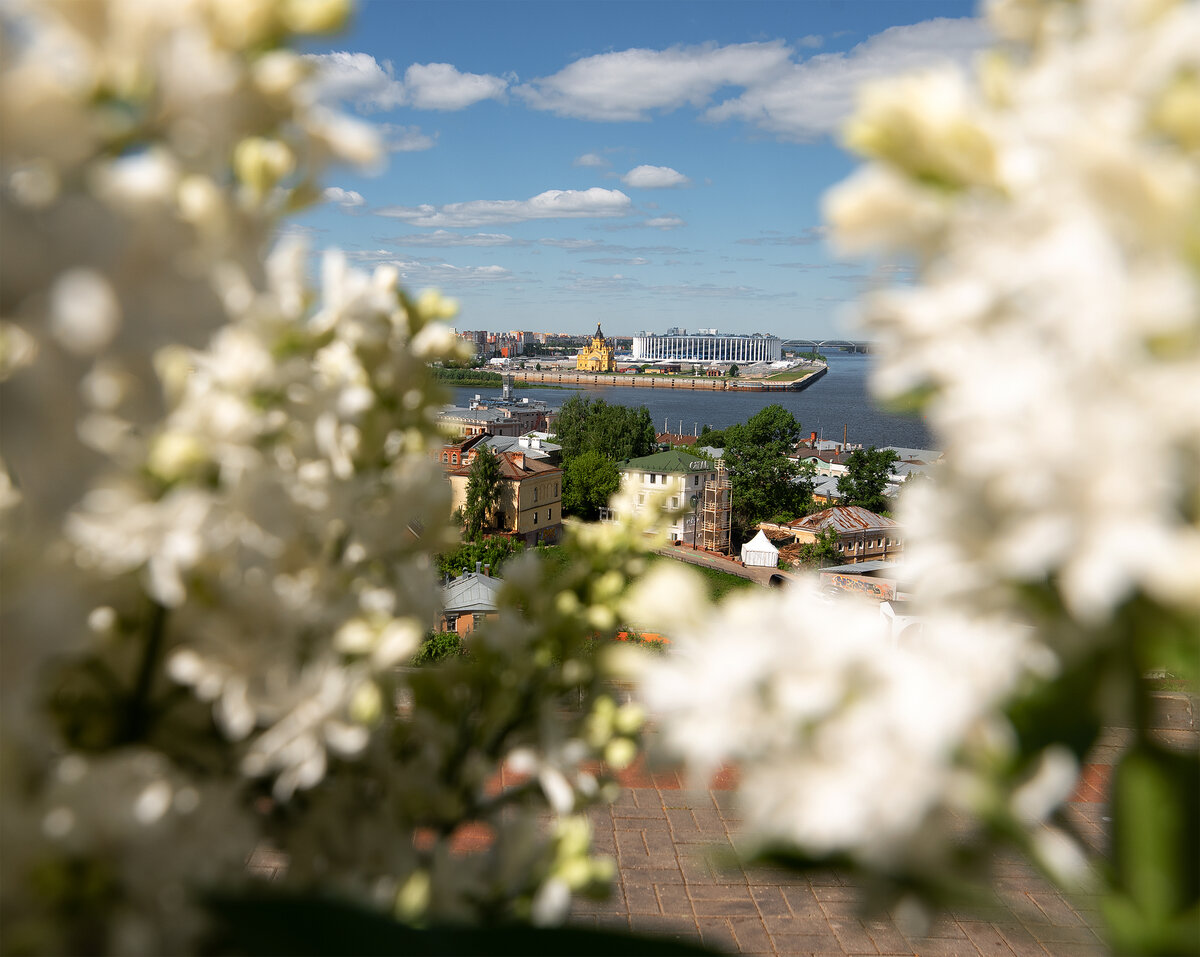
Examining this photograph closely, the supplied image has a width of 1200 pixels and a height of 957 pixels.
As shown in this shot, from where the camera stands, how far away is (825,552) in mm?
24156

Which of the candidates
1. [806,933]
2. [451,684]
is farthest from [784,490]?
[451,684]

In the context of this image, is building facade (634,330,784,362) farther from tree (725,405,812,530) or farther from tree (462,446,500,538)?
tree (462,446,500,538)

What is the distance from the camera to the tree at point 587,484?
3438 centimetres

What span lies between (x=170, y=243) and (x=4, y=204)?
0.05m

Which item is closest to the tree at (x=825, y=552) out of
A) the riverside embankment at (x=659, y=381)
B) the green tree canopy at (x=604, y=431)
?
the green tree canopy at (x=604, y=431)

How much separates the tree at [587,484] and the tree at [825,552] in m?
11.1

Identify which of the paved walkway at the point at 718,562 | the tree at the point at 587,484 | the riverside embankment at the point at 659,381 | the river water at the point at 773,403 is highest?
the riverside embankment at the point at 659,381

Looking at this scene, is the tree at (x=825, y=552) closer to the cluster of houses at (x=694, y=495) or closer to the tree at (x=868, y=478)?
the cluster of houses at (x=694, y=495)

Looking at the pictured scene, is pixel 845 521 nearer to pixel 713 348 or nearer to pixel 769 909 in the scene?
pixel 769 909

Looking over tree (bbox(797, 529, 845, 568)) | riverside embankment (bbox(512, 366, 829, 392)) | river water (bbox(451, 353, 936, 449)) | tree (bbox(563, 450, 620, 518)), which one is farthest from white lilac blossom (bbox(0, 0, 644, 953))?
riverside embankment (bbox(512, 366, 829, 392))

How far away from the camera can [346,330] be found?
65 cm

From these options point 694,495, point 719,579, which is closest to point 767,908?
point 719,579

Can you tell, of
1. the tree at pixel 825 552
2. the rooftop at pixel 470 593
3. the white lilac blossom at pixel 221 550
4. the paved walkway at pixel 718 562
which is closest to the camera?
the white lilac blossom at pixel 221 550

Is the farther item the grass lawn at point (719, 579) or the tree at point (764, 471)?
the tree at point (764, 471)
